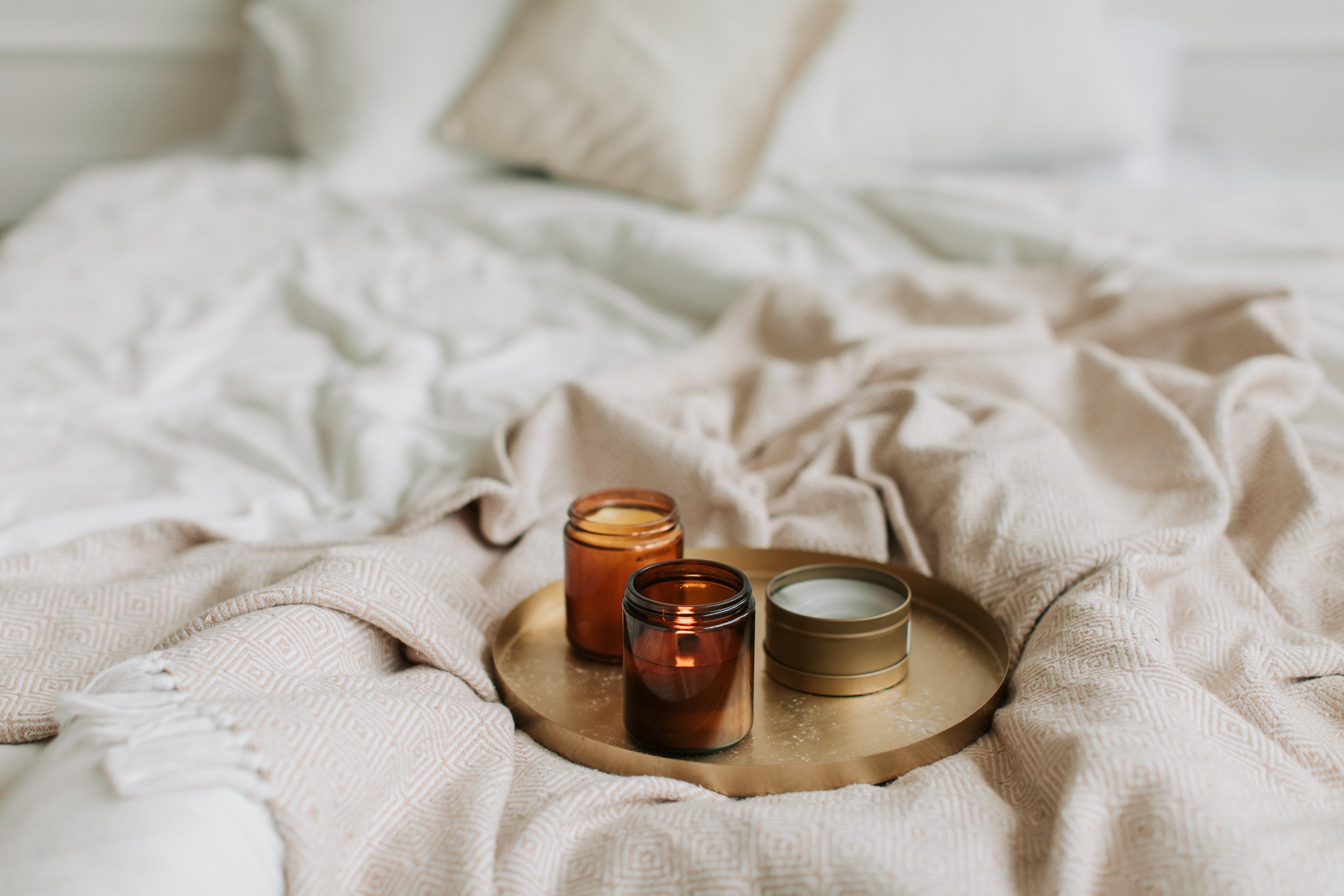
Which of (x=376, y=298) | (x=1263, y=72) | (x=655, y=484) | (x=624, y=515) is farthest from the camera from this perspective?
(x=1263, y=72)

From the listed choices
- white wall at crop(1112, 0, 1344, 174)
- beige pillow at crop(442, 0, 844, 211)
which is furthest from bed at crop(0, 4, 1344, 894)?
white wall at crop(1112, 0, 1344, 174)

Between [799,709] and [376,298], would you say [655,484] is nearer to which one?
[799,709]

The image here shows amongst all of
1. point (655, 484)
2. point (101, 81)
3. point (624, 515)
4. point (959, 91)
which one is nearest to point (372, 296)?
point (655, 484)

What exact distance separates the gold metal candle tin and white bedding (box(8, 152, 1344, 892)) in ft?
1.12

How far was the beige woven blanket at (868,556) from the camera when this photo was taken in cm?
44

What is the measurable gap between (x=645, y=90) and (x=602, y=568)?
1295mm

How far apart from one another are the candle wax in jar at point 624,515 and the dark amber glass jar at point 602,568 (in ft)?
0.11

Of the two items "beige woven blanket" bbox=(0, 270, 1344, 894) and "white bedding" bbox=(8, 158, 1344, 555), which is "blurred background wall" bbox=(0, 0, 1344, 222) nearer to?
"white bedding" bbox=(8, 158, 1344, 555)

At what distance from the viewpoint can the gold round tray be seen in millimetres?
506

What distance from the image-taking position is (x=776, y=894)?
0.43 metres

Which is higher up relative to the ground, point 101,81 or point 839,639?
point 839,639

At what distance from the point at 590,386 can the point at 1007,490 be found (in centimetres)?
35

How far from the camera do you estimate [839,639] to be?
0.56 meters


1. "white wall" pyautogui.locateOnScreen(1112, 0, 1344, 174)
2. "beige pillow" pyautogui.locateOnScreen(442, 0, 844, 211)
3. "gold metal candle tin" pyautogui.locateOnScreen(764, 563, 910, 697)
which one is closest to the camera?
"gold metal candle tin" pyautogui.locateOnScreen(764, 563, 910, 697)
